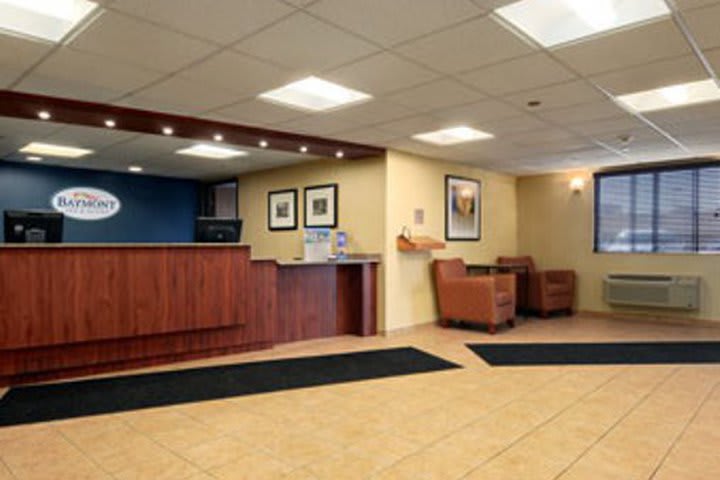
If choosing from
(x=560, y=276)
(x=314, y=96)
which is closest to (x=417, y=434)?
(x=314, y=96)

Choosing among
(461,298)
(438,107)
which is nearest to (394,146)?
(438,107)

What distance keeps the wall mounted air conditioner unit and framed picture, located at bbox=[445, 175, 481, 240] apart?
7.47 ft

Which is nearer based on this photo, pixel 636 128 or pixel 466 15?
pixel 466 15

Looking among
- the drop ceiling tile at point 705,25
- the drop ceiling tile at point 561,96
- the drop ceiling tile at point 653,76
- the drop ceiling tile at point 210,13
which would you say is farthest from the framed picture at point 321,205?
the drop ceiling tile at point 705,25

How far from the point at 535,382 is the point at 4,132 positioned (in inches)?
246

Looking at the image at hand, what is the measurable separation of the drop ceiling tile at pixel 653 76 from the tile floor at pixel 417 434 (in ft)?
8.08

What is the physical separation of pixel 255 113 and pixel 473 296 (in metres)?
3.73

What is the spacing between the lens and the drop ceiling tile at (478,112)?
451 cm

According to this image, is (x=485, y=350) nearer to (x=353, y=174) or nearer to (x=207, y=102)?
(x=353, y=174)

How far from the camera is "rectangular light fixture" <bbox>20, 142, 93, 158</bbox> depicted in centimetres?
643

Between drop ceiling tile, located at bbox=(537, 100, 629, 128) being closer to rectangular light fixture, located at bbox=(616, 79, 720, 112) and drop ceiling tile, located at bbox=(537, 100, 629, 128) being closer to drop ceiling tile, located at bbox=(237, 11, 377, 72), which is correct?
rectangular light fixture, located at bbox=(616, 79, 720, 112)

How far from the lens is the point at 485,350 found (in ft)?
18.0

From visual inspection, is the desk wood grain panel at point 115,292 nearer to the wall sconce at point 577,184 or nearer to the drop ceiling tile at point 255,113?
the drop ceiling tile at point 255,113

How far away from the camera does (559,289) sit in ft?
26.1
